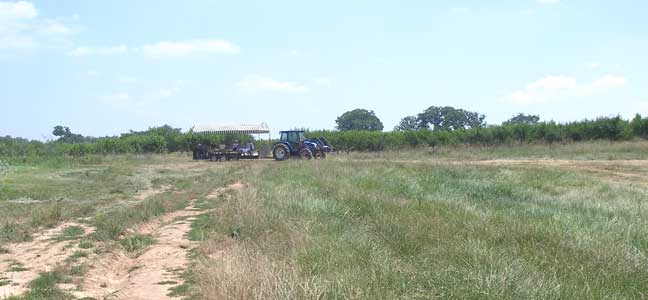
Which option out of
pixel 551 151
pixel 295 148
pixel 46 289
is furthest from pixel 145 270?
pixel 551 151

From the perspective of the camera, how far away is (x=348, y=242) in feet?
23.8

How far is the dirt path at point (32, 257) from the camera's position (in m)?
7.58

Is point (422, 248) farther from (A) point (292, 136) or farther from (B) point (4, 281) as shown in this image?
(A) point (292, 136)

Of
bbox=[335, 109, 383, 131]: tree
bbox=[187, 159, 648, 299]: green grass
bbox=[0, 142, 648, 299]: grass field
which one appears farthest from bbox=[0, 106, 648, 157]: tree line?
bbox=[335, 109, 383, 131]: tree

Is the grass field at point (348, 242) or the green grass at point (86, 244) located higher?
the grass field at point (348, 242)

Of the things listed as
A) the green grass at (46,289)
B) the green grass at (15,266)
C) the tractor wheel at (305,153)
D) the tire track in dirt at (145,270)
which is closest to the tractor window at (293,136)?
the tractor wheel at (305,153)

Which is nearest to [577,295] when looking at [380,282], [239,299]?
[380,282]

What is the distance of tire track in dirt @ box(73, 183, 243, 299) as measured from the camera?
7281 millimetres

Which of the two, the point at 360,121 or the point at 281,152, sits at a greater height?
the point at 360,121

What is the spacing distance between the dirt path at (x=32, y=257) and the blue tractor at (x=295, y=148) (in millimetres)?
23741

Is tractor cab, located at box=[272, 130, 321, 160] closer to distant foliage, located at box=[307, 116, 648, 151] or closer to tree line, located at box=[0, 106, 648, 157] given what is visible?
tree line, located at box=[0, 106, 648, 157]

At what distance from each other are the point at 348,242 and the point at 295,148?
28248mm

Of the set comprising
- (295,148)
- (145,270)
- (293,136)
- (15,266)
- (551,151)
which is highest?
(293,136)

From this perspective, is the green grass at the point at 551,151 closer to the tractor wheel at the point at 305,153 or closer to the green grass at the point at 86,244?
the tractor wheel at the point at 305,153
